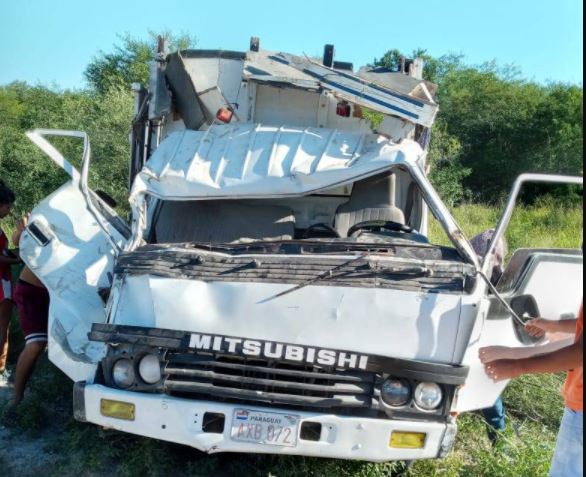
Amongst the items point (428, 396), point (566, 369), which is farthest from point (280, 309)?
point (566, 369)

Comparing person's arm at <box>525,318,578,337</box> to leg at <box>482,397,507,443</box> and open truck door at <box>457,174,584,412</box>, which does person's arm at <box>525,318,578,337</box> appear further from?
leg at <box>482,397,507,443</box>

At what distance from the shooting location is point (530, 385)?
4805mm

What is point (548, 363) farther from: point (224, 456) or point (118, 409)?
point (224, 456)

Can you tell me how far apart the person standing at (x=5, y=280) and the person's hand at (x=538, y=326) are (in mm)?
3895

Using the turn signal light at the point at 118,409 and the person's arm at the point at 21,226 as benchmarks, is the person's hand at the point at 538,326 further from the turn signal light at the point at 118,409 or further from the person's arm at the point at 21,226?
the person's arm at the point at 21,226

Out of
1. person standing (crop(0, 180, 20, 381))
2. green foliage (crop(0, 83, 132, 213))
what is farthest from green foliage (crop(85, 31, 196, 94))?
person standing (crop(0, 180, 20, 381))

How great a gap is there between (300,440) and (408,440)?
53 cm

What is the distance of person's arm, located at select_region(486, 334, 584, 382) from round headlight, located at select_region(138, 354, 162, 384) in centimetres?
162

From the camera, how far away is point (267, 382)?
2.89 meters

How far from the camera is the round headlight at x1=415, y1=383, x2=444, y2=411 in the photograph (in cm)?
296

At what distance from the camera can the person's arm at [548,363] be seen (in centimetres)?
220

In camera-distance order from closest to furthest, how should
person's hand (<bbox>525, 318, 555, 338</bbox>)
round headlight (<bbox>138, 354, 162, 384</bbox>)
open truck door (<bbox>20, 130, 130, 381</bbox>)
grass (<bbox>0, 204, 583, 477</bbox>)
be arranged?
person's hand (<bbox>525, 318, 555, 338</bbox>)
round headlight (<bbox>138, 354, 162, 384</bbox>)
grass (<bbox>0, 204, 583, 477</bbox>)
open truck door (<bbox>20, 130, 130, 381</bbox>)

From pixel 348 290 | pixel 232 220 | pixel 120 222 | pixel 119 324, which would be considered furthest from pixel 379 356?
pixel 120 222

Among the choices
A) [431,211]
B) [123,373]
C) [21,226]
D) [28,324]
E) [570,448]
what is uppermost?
[431,211]
